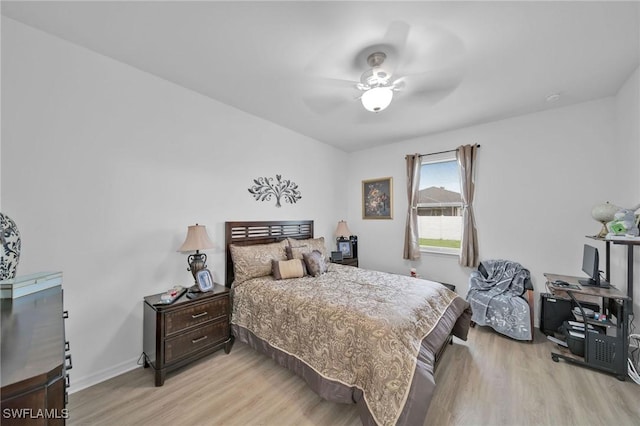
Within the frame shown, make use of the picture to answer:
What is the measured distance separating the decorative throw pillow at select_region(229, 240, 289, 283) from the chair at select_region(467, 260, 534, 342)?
258cm

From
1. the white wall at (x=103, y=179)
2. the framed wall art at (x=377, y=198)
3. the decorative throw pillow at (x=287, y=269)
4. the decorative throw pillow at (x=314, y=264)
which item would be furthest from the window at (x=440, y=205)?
the white wall at (x=103, y=179)

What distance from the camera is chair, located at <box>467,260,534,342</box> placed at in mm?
2594

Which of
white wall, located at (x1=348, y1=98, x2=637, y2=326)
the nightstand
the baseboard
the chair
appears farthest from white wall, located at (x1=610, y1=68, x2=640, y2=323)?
the baseboard

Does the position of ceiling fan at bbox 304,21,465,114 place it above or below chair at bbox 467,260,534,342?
above

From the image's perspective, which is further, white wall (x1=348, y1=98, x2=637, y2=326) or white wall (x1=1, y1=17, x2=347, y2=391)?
white wall (x1=348, y1=98, x2=637, y2=326)

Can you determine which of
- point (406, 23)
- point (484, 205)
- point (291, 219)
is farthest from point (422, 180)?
point (406, 23)

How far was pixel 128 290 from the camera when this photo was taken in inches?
83.0

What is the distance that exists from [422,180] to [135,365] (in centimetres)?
435

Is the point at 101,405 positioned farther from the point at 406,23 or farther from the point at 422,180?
the point at 422,180

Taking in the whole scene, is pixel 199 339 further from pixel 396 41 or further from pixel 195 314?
pixel 396 41

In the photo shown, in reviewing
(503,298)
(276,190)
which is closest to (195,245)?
(276,190)

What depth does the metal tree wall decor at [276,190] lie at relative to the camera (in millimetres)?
3197

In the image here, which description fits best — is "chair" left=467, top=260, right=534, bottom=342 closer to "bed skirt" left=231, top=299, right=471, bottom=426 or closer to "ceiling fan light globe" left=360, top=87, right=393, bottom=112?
"bed skirt" left=231, top=299, right=471, bottom=426

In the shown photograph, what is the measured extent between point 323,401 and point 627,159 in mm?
3710
